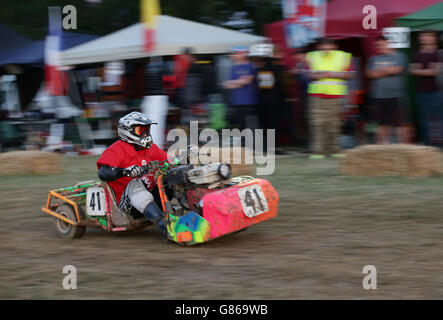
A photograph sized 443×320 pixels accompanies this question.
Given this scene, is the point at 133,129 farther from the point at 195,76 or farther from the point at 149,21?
the point at 195,76

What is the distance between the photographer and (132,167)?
22.2 feet

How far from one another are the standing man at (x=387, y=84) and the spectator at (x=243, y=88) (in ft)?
7.41

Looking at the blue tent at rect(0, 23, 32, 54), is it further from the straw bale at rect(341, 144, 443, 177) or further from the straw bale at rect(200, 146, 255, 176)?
the straw bale at rect(341, 144, 443, 177)

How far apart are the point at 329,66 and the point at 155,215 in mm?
6308

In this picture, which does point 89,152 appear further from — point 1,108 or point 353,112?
point 353,112

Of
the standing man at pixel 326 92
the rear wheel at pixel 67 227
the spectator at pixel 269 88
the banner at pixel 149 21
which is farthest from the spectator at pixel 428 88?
the rear wheel at pixel 67 227

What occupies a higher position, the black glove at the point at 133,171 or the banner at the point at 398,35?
the banner at the point at 398,35

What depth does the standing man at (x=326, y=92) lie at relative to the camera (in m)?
12.2

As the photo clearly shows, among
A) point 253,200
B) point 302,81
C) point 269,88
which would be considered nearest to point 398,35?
point 302,81

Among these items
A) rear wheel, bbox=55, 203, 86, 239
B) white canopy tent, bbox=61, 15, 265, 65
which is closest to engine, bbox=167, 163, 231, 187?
rear wheel, bbox=55, 203, 86, 239

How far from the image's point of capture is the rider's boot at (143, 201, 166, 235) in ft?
22.7

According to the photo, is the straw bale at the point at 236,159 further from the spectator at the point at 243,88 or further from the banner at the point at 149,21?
the banner at the point at 149,21

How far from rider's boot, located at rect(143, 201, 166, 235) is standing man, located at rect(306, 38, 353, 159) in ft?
20.5

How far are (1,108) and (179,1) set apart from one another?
5950mm
